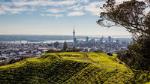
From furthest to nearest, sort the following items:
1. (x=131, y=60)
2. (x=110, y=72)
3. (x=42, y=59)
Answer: (x=42, y=59) < (x=131, y=60) < (x=110, y=72)

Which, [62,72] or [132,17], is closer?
[132,17]

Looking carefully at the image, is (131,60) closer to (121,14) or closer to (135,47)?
(135,47)

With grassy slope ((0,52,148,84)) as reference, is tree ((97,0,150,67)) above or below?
above

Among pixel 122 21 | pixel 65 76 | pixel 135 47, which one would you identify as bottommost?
pixel 65 76

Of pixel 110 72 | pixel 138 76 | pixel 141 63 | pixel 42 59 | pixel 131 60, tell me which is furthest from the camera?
pixel 42 59

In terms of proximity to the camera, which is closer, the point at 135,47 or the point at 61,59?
the point at 135,47

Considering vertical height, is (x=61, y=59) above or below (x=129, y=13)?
below

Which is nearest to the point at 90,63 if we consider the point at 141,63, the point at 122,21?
the point at 141,63

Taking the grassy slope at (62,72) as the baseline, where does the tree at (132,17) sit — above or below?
above
